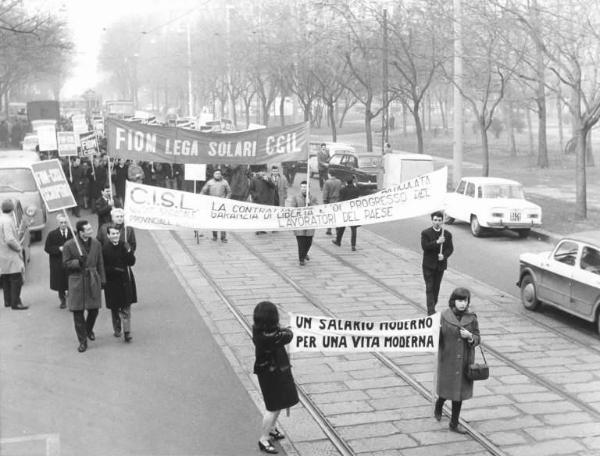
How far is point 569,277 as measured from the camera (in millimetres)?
11867

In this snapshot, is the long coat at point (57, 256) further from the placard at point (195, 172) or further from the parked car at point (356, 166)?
the parked car at point (356, 166)

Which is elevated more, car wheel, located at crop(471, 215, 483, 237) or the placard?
the placard

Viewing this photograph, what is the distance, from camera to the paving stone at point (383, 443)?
25.1 feet

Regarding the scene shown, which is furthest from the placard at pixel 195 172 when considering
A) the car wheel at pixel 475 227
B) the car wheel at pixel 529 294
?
the car wheel at pixel 529 294

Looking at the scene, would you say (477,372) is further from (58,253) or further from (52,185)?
(58,253)

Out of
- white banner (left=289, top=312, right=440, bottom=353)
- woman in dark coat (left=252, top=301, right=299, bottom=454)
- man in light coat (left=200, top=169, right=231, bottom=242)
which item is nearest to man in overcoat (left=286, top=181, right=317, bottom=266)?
man in light coat (left=200, top=169, right=231, bottom=242)

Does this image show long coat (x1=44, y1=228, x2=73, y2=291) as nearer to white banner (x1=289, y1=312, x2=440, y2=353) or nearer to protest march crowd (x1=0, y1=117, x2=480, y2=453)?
protest march crowd (x1=0, y1=117, x2=480, y2=453)

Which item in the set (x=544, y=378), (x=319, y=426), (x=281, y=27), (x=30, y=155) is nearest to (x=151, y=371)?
(x=319, y=426)

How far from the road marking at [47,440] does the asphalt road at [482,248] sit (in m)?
8.75

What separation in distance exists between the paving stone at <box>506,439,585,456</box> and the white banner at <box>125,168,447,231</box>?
4.91 meters

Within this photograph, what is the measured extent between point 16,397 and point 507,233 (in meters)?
14.8

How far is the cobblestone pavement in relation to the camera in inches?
311

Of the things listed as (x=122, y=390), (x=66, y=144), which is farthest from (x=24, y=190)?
(x=122, y=390)

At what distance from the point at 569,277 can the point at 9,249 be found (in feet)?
26.7
